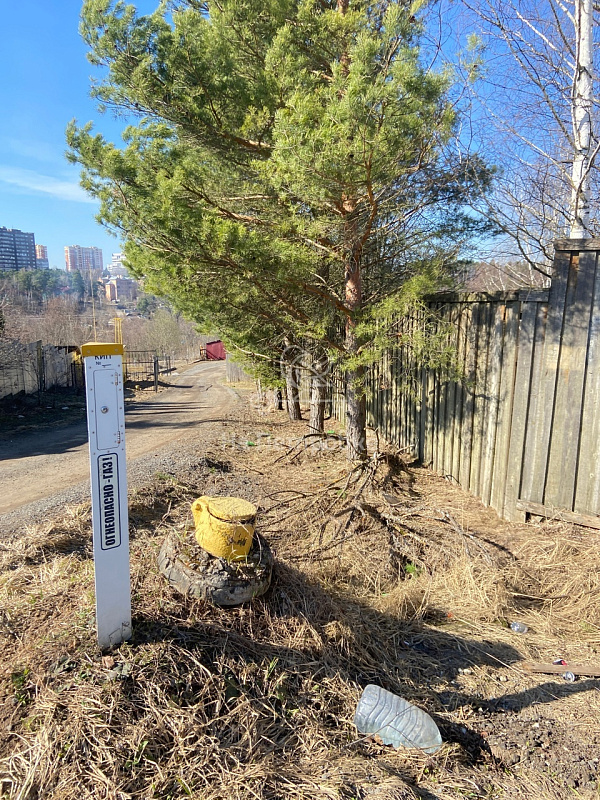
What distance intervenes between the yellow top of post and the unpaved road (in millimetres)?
3862

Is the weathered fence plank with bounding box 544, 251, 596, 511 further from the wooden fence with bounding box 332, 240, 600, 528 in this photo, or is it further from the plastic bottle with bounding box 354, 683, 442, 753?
the plastic bottle with bounding box 354, 683, 442, 753

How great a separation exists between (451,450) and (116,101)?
5.75 m

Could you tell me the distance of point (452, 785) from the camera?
2.36 m

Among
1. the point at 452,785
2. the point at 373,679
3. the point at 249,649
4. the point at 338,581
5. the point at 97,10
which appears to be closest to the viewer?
the point at 452,785

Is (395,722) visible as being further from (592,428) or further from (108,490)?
(592,428)

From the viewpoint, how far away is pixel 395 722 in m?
2.68

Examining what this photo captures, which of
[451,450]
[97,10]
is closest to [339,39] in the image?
[97,10]

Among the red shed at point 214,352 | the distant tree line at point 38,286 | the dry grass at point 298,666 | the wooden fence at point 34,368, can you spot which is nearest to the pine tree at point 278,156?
the dry grass at point 298,666

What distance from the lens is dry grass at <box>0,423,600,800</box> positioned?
2186 millimetres

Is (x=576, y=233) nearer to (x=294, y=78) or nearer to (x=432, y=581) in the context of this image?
(x=294, y=78)

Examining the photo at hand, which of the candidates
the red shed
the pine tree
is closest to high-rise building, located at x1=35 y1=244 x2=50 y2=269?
the red shed

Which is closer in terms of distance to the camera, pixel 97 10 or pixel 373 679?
pixel 373 679

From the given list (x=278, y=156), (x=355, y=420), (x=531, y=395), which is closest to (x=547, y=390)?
(x=531, y=395)

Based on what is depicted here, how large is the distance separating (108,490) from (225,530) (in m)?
0.82
